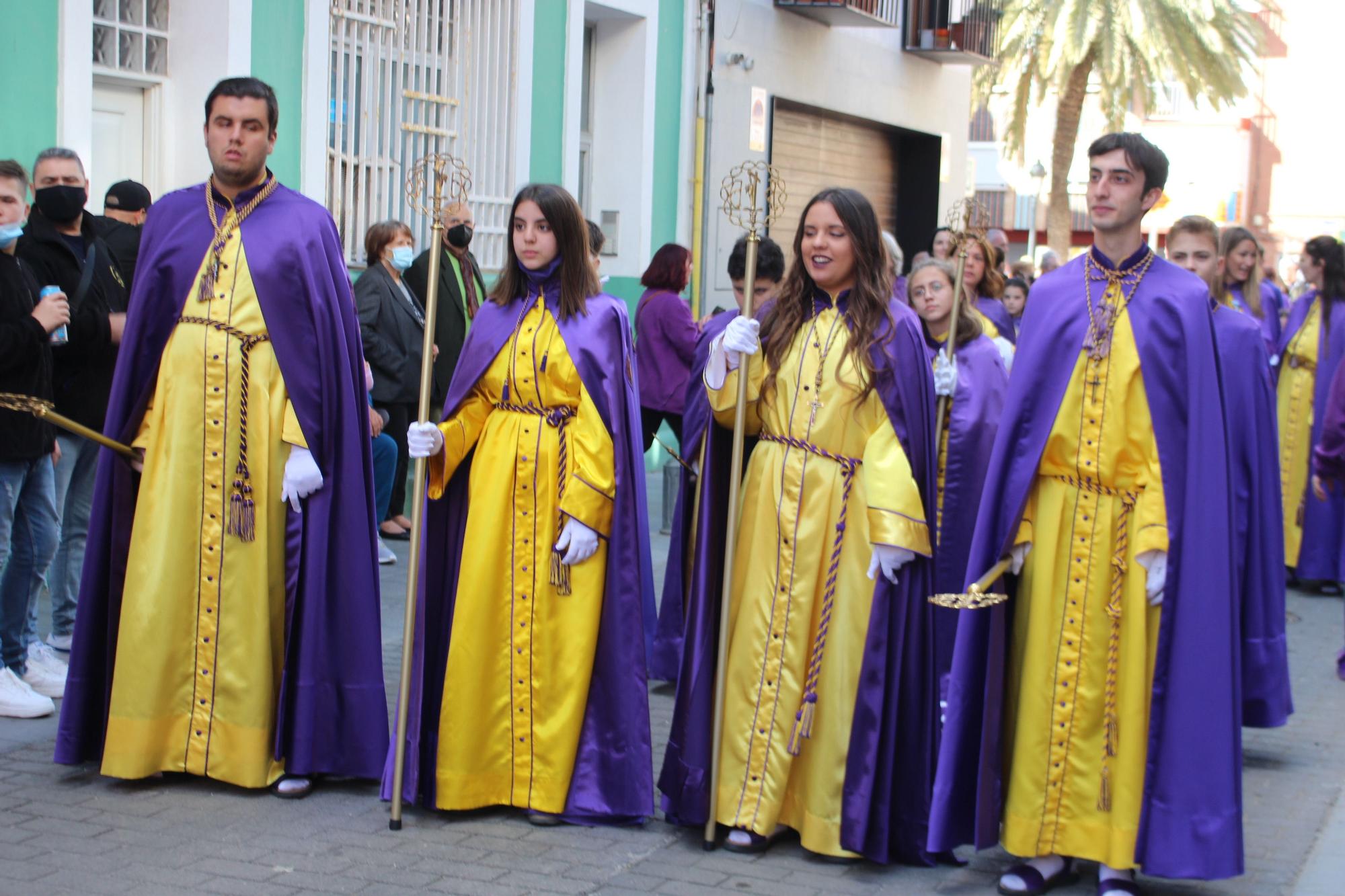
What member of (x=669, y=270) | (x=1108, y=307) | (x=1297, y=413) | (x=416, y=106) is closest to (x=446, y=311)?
(x=669, y=270)

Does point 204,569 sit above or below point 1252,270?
below

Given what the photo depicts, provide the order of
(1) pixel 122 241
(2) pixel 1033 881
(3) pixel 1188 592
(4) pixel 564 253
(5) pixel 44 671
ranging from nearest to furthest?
1. (3) pixel 1188 592
2. (2) pixel 1033 881
3. (4) pixel 564 253
4. (5) pixel 44 671
5. (1) pixel 122 241

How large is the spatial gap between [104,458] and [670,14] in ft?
34.1

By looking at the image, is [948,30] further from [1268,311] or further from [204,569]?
[204,569]

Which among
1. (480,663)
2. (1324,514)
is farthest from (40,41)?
(1324,514)

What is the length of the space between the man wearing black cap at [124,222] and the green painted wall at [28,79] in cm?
112

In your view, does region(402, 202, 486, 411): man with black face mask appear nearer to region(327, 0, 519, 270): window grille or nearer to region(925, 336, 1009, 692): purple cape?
region(327, 0, 519, 270): window grille

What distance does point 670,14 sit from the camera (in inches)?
589

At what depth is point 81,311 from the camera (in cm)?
637

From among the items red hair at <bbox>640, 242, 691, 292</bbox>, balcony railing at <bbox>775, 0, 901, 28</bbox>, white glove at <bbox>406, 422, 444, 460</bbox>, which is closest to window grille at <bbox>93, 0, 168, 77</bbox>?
red hair at <bbox>640, 242, 691, 292</bbox>

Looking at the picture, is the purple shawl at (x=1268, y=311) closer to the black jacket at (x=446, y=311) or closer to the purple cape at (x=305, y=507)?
the black jacket at (x=446, y=311)

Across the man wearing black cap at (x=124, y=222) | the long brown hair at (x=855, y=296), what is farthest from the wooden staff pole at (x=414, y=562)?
the man wearing black cap at (x=124, y=222)

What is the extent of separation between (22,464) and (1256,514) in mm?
4290

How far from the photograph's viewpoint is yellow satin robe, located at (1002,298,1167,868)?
183 inches
